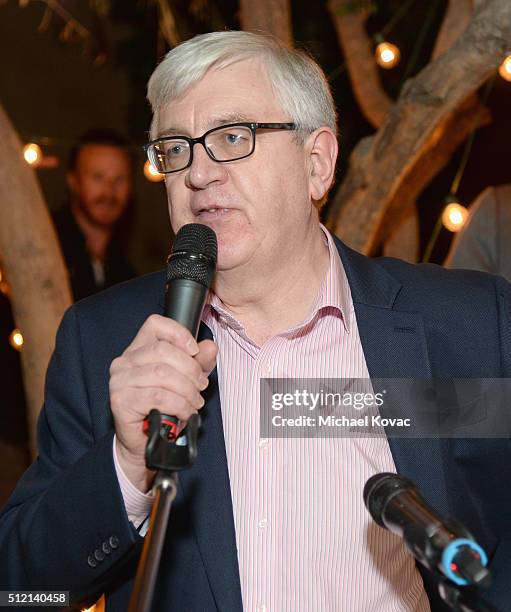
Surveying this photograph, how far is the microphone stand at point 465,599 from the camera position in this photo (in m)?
1.07

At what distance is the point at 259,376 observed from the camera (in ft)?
5.98

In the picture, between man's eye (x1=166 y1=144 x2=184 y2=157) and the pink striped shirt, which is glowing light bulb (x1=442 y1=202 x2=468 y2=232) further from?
man's eye (x1=166 y1=144 x2=184 y2=157)

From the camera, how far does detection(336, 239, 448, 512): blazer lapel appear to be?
1729 millimetres

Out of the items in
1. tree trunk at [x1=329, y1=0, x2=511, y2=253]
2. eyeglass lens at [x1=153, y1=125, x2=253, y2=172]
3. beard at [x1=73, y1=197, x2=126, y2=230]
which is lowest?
eyeglass lens at [x1=153, y1=125, x2=253, y2=172]

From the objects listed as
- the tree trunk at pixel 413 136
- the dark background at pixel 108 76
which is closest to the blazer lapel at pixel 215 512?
the tree trunk at pixel 413 136

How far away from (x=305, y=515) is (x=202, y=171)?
0.67m

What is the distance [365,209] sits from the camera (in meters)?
3.00

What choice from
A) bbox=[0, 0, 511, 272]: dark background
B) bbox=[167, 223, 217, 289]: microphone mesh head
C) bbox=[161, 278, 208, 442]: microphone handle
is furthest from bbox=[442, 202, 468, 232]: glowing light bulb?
bbox=[161, 278, 208, 442]: microphone handle

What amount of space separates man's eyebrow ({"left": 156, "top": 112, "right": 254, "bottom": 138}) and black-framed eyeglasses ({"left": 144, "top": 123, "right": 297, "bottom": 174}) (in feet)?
0.04

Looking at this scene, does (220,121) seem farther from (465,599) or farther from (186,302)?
(465,599)

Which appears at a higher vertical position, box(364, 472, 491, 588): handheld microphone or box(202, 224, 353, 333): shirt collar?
box(202, 224, 353, 333): shirt collar

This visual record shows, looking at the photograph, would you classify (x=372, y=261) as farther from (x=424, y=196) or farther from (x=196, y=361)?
(x=424, y=196)

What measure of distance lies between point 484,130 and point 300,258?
98.1 inches

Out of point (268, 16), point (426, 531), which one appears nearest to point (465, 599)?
point (426, 531)
